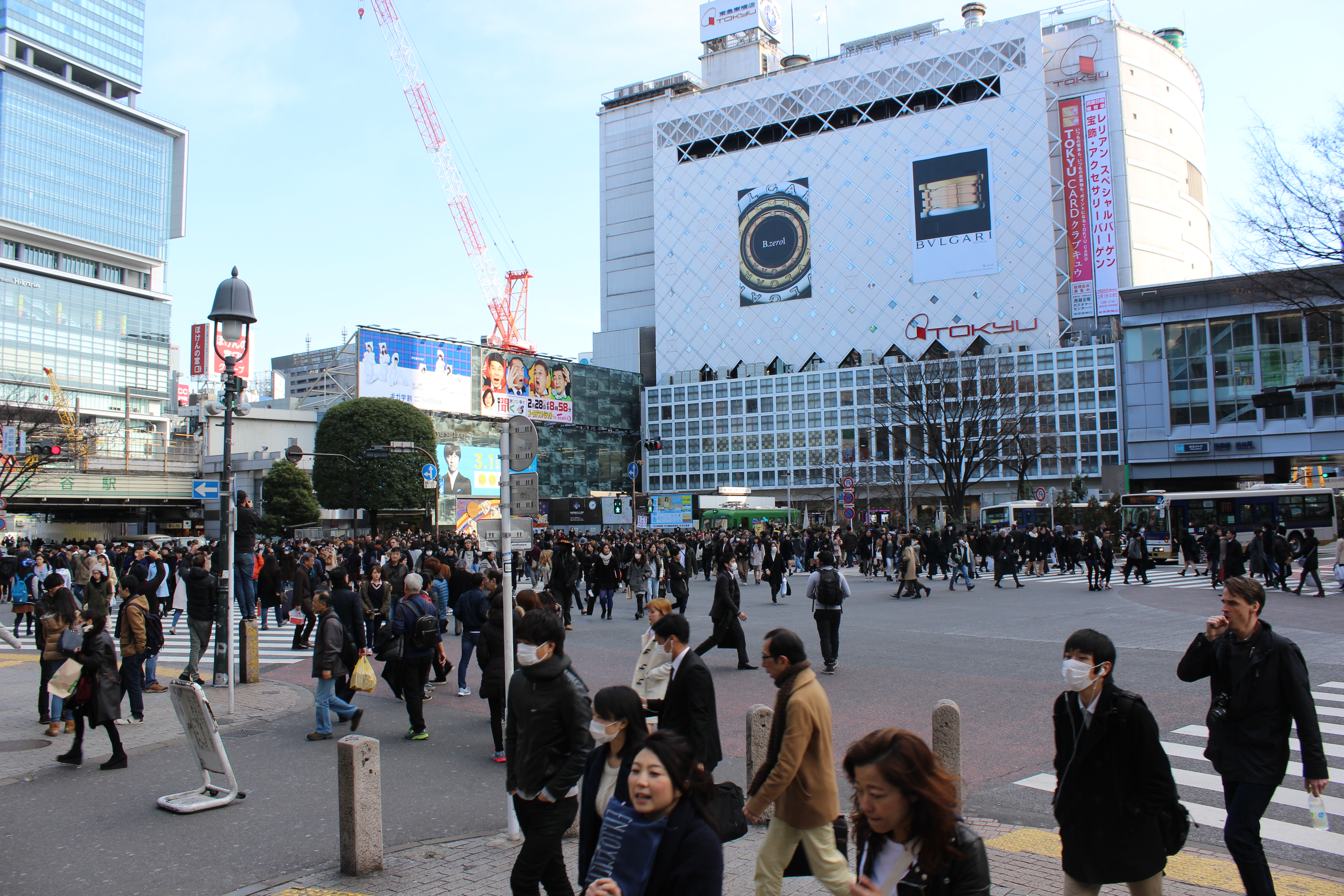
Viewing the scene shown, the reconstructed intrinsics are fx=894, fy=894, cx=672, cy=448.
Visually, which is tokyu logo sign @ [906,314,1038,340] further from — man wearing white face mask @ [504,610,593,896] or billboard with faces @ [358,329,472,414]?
man wearing white face mask @ [504,610,593,896]

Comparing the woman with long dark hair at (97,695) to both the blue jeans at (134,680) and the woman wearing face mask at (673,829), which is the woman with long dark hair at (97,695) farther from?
the woman wearing face mask at (673,829)

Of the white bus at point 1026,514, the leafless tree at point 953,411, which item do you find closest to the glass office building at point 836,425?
the white bus at point 1026,514

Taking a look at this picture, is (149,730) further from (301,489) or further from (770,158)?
(770,158)

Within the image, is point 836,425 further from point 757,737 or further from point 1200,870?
point 1200,870

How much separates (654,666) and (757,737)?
0.95 m

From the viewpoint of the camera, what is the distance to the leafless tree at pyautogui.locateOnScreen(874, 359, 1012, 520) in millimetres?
39250

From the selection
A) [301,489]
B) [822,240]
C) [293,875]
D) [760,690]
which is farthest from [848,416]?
[293,875]

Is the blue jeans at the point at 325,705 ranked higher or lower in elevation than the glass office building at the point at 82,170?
lower

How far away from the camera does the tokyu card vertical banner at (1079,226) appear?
78562 millimetres

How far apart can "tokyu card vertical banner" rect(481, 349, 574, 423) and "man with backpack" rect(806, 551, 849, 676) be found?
207ft

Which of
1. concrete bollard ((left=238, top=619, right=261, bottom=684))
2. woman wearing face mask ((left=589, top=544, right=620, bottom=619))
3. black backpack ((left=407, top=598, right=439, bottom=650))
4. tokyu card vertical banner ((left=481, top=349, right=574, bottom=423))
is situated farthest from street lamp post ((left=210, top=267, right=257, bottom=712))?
tokyu card vertical banner ((left=481, top=349, right=574, bottom=423))

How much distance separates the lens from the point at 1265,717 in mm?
4277

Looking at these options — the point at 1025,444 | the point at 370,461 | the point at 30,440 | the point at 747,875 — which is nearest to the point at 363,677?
the point at 747,875

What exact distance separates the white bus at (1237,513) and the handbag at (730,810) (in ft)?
112
